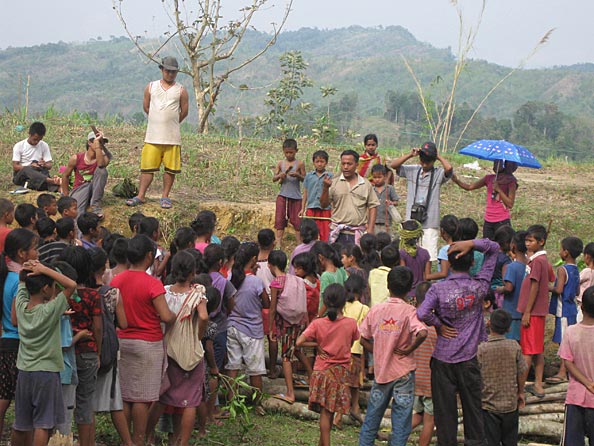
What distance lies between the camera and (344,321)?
6.56 metres

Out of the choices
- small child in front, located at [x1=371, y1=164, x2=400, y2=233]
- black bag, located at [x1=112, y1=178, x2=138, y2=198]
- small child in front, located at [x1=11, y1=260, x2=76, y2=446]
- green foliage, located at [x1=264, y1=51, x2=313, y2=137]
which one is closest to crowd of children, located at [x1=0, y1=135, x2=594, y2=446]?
small child in front, located at [x1=11, y1=260, x2=76, y2=446]

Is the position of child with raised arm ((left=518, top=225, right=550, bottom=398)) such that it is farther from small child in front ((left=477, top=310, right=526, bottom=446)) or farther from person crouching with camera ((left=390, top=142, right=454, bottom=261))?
person crouching with camera ((left=390, top=142, right=454, bottom=261))

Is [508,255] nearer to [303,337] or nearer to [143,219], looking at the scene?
[303,337]

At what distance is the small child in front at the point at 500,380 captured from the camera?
6379 mm

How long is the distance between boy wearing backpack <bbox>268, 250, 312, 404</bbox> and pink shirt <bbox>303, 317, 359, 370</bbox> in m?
0.92

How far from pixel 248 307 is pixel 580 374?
2.67m

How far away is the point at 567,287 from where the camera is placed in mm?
8180

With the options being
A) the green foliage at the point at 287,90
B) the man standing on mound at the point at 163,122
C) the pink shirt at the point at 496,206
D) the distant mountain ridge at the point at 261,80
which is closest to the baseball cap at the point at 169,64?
the man standing on mound at the point at 163,122

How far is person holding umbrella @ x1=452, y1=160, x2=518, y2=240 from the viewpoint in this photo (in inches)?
388

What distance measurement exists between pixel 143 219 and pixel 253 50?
105170 millimetres

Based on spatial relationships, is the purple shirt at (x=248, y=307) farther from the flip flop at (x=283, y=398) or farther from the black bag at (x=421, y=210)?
the black bag at (x=421, y=210)

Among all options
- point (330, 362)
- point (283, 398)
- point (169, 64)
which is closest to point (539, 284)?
point (330, 362)

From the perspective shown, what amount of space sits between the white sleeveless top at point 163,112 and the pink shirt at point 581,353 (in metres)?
6.48

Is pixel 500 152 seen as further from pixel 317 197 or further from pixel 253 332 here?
pixel 253 332
